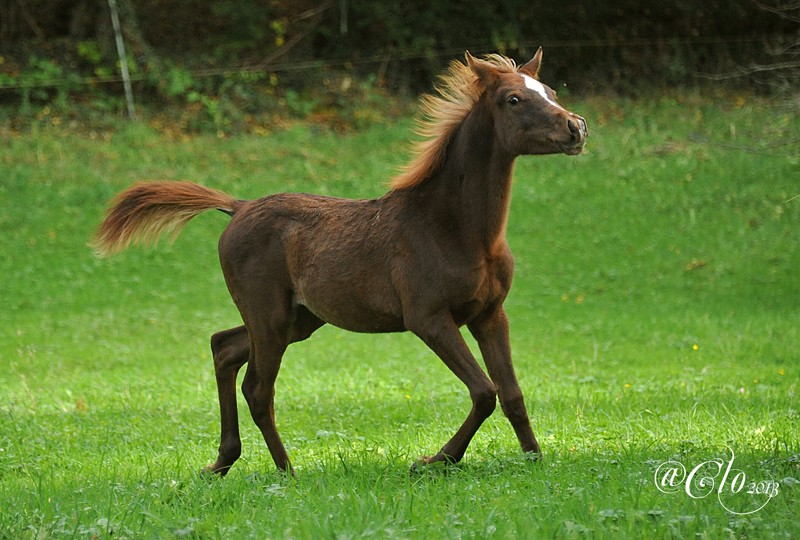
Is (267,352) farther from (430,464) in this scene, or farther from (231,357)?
(430,464)

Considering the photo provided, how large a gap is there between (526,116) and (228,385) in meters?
2.80

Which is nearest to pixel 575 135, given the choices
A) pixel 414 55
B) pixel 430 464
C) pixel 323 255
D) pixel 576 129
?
pixel 576 129

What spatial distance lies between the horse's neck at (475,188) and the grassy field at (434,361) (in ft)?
4.51

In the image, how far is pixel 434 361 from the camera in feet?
40.3

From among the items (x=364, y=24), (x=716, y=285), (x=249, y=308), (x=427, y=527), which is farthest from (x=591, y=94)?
(x=427, y=527)

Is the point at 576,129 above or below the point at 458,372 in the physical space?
above

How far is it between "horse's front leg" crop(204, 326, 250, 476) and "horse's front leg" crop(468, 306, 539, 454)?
1742mm

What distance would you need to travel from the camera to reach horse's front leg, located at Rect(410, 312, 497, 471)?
5.72 m

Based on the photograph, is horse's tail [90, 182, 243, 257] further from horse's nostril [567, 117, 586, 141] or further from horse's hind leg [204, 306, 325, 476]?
horse's nostril [567, 117, 586, 141]

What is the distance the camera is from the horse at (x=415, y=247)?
19.2ft

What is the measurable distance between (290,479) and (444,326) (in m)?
1.24

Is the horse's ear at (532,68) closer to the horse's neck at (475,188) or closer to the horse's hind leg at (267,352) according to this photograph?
the horse's neck at (475,188)

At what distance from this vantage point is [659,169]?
750 inches

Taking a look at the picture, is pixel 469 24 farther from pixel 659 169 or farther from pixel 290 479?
pixel 290 479
